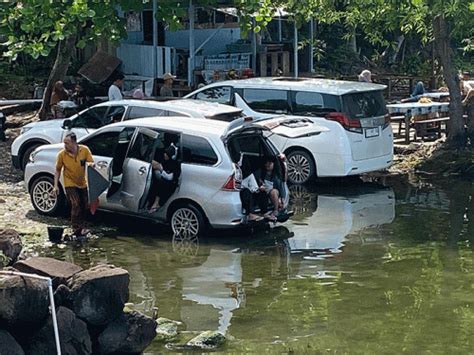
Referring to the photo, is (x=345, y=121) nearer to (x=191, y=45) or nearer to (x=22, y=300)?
(x=191, y=45)

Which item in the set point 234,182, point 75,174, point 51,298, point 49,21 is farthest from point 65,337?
point 49,21

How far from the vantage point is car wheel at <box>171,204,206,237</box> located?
13953 millimetres

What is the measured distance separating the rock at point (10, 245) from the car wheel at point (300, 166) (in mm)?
8629

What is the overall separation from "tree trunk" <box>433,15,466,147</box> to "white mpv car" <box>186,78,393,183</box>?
8.75 feet

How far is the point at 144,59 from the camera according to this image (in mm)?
27766

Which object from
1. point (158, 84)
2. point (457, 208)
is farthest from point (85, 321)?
point (158, 84)

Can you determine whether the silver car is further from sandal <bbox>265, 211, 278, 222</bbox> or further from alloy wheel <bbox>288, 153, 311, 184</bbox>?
alloy wheel <bbox>288, 153, 311, 184</bbox>

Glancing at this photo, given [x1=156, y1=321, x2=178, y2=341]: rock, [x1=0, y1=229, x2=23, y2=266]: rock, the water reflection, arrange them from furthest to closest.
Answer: the water reflection, [x1=0, y1=229, x2=23, y2=266]: rock, [x1=156, y1=321, x2=178, y2=341]: rock

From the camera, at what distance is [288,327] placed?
10.2m

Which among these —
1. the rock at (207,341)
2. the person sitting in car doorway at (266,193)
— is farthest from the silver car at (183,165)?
the rock at (207,341)

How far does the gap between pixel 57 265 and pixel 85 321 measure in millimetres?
698

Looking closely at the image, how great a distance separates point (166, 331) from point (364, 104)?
946 centimetres

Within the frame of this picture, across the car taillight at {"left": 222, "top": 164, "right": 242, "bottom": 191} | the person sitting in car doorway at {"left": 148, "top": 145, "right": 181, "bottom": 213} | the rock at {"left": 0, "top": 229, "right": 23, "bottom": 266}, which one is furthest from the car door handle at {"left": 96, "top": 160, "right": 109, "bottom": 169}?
the rock at {"left": 0, "top": 229, "right": 23, "bottom": 266}

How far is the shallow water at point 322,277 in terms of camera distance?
1002cm
